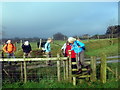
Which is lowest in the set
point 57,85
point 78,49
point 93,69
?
point 57,85

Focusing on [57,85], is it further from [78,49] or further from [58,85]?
[78,49]

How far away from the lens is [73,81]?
977cm

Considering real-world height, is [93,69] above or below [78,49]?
below

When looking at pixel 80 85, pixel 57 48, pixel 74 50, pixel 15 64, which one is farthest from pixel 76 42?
pixel 57 48

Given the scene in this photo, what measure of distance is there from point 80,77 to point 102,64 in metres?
1.13

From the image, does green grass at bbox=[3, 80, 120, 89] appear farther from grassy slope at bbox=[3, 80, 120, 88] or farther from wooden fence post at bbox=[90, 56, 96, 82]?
wooden fence post at bbox=[90, 56, 96, 82]

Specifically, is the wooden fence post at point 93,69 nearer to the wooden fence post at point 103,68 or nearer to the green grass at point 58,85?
the wooden fence post at point 103,68

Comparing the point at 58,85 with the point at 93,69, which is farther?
the point at 93,69

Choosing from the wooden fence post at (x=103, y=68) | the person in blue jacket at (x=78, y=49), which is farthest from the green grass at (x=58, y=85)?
the person in blue jacket at (x=78, y=49)

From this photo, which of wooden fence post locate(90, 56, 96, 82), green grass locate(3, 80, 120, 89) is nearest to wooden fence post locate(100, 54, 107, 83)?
wooden fence post locate(90, 56, 96, 82)

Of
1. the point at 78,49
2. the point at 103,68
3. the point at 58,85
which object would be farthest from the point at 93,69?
the point at 58,85

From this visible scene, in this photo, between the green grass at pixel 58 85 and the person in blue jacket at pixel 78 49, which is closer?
the green grass at pixel 58 85

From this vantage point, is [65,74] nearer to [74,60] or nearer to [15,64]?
[74,60]

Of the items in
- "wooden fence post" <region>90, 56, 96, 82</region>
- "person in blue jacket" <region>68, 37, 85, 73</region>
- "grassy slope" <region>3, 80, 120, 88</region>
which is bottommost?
"grassy slope" <region>3, 80, 120, 88</region>
